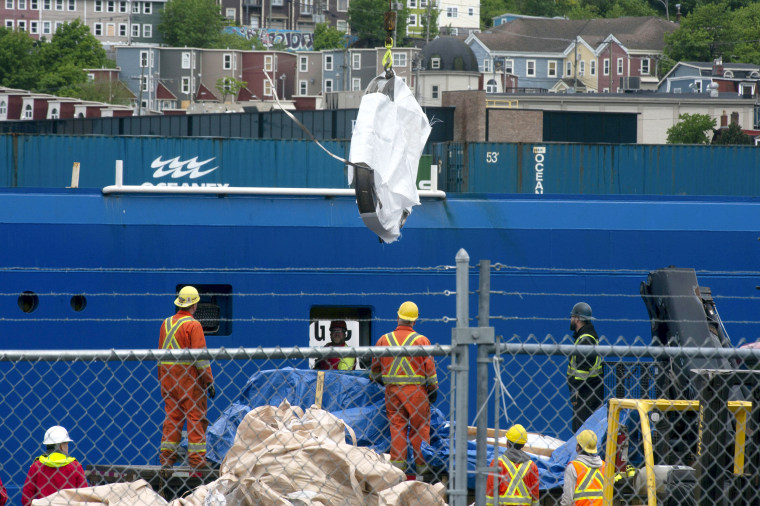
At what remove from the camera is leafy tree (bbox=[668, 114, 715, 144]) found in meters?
50.6

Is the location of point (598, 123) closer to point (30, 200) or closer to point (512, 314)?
point (512, 314)

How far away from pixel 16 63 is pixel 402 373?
266 feet

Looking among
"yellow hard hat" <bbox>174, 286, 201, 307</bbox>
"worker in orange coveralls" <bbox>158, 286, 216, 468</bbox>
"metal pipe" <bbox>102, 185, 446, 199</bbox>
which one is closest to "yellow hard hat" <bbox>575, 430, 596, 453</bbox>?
"worker in orange coveralls" <bbox>158, 286, 216, 468</bbox>

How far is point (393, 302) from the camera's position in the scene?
386 inches

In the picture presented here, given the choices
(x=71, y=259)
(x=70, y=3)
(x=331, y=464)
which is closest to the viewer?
(x=331, y=464)

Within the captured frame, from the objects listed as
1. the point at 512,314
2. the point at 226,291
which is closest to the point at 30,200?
the point at 226,291

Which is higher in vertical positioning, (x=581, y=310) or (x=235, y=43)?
(x=235, y=43)

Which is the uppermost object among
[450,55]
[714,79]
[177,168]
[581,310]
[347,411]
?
[450,55]

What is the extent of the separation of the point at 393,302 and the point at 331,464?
14.2ft

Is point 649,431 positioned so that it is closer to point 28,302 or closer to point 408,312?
point 408,312

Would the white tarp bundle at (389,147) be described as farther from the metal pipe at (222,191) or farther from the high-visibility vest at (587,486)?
the metal pipe at (222,191)

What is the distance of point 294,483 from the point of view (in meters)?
5.36

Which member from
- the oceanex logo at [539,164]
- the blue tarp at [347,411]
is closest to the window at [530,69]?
the oceanex logo at [539,164]

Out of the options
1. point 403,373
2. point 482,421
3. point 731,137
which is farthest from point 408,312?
point 731,137
